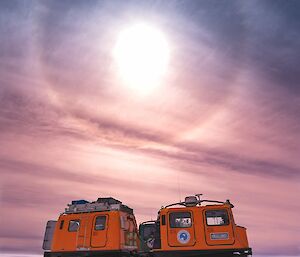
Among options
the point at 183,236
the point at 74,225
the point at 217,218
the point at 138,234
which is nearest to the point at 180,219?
the point at 183,236

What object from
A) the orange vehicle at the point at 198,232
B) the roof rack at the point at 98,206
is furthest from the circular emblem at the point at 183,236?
the roof rack at the point at 98,206

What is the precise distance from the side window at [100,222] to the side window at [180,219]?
338 centimetres

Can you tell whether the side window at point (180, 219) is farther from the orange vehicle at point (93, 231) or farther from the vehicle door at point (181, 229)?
the orange vehicle at point (93, 231)

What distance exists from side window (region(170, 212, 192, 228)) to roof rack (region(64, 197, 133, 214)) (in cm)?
289

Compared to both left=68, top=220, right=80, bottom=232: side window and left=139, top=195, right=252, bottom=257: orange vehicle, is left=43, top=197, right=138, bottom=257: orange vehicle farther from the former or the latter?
left=139, top=195, right=252, bottom=257: orange vehicle

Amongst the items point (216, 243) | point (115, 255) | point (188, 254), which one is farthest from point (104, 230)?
point (216, 243)

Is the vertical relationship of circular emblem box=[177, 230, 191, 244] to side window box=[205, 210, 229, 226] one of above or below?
below

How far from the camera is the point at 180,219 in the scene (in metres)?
16.0

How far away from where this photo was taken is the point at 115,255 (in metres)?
16.1

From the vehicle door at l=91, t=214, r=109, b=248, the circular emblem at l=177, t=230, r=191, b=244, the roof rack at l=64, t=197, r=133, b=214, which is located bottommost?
the circular emblem at l=177, t=230, r=191, b=244

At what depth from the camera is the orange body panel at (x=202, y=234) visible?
15.2 m

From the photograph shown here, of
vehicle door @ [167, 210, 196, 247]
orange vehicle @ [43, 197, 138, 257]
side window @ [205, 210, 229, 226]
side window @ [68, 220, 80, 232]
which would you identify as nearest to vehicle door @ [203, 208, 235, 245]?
side window @ [205, 210, 229, 226]

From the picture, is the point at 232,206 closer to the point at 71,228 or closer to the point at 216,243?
the point at 216,243

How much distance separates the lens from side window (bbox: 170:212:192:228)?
1588 centimetres
